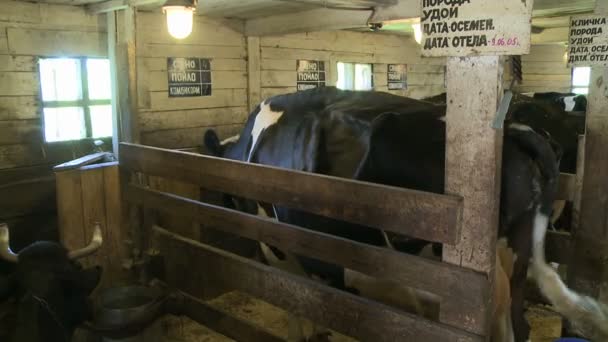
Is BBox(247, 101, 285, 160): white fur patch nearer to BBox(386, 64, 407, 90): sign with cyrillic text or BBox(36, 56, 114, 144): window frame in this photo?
BBox(36, 56, 114, 144): window frame

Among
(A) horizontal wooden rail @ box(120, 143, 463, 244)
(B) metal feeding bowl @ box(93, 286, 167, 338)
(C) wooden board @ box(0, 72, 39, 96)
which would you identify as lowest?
(B) metal feeding bowl @ box(93, 286, 167, 338)

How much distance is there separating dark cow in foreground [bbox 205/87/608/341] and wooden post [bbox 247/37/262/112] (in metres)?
2.17

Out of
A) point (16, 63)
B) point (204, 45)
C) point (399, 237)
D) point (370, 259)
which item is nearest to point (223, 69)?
point (204, 45)

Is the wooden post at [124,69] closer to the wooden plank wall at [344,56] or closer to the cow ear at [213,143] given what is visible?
the cow ear at [213,143]

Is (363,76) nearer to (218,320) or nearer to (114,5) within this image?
(114,5)

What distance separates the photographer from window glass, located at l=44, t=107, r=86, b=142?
4473 mm

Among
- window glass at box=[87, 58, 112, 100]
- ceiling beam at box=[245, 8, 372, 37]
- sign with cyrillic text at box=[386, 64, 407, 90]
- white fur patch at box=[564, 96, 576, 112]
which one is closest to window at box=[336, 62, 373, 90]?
sign with cyrillic text at box=[386, 64, 407, 90]

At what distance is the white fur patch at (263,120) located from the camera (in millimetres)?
4008

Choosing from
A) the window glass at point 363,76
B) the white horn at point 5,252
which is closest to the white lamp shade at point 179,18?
the white horn at point 5,252

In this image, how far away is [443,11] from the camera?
80.6 inches

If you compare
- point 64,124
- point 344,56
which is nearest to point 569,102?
point 344,56

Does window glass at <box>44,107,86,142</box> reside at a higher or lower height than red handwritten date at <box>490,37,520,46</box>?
lower

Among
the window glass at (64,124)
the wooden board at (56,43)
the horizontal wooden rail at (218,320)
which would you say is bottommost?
the horizontal wooden rail at (218,320)

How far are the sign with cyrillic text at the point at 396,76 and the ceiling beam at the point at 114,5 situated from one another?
15.9 ft
